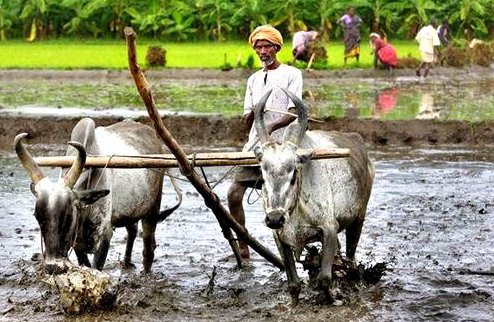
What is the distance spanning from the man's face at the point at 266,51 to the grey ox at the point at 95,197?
4.28 ft

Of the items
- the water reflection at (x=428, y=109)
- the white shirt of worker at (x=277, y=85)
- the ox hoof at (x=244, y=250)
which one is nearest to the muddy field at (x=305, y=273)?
the ox hoof at (x=244, y=250)

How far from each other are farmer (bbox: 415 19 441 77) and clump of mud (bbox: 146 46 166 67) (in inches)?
259

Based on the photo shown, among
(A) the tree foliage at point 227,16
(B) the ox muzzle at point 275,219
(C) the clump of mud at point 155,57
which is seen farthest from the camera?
(A) the tree foliage at point 227,16

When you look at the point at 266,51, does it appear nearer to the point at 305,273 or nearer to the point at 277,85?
the point at 277,85

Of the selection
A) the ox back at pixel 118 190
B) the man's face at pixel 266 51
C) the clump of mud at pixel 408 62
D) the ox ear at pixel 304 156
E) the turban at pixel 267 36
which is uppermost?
the turban at pixel 267 36

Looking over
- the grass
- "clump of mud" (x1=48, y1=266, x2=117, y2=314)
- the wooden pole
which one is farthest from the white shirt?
"clump of mud" (x1=48, y1=266, x2=117, y2=314)

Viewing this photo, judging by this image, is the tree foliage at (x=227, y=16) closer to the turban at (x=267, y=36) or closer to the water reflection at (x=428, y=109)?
the water reflection at (x=428, y=109)

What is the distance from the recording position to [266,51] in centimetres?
859

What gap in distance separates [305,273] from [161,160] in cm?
175

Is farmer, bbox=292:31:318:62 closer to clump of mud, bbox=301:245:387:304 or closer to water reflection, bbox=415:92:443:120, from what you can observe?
water reflection, bbox=415:92:443:120

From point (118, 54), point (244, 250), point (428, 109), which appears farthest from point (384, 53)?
point (244, 250)

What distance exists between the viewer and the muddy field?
7930mm

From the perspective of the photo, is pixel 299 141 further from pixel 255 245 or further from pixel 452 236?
pixel 452 236

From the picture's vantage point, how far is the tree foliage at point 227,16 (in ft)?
116
